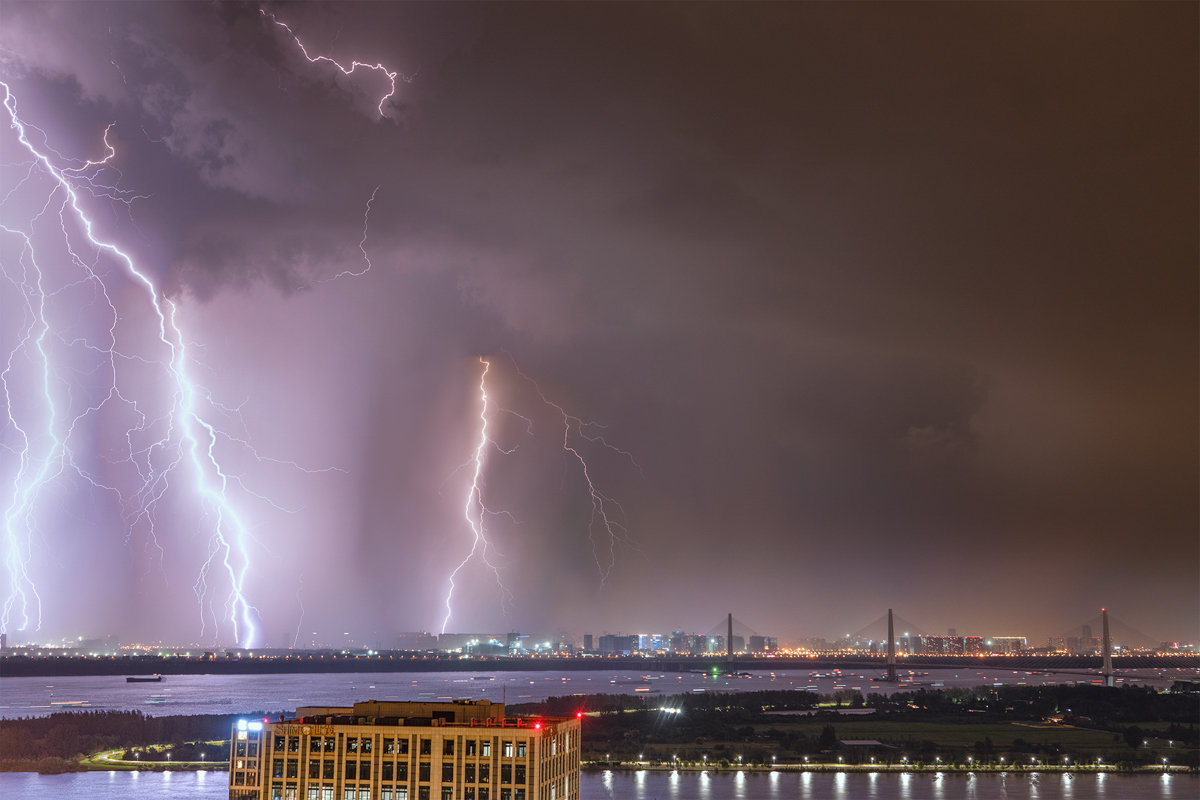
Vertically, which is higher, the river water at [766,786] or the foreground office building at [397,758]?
the foreground office building at [397,758]

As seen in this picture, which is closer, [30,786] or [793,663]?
[30,786]

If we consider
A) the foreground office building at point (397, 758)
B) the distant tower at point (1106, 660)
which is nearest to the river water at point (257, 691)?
Result: the distant tower at point (1106, 660)

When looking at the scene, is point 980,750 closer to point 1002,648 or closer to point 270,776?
point 270,776

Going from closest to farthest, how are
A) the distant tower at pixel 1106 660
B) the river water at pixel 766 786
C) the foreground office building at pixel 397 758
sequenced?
the foreground office building at pixel 397 758 < the river water at pixel 766 786 < the distant tower at pixel 1106 660

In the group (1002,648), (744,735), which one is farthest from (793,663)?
(1002,648)

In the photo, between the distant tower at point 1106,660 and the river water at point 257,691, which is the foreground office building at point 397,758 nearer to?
the river water at point 257,691

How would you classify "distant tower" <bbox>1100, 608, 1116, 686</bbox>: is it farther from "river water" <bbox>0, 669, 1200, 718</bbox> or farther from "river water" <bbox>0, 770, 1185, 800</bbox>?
"river water" <bbox>0, 770, 1185, 800</bbox>
